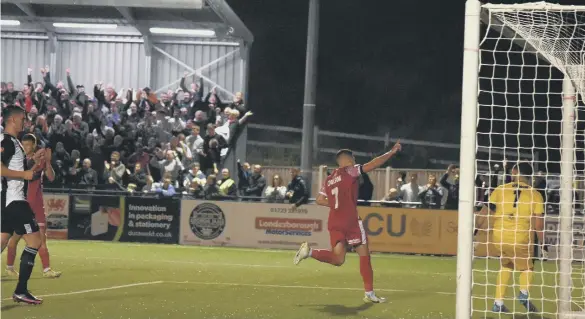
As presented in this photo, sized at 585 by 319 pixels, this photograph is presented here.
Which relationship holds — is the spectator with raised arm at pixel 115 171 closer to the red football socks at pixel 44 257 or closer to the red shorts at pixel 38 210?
→ the red football socks at pixel 44 257

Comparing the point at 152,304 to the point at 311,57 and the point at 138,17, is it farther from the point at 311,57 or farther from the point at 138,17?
the point at 138,17

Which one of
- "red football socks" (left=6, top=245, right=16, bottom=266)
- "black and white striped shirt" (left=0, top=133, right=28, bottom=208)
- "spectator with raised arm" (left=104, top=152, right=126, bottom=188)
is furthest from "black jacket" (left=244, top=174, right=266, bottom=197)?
"black and white striped shirt" (left=0, top=133, right=28, bottom=208)

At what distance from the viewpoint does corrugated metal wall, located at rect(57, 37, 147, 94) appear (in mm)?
33625

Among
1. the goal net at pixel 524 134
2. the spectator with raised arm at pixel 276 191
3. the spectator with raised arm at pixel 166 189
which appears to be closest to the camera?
the goal net at pixel 524 134

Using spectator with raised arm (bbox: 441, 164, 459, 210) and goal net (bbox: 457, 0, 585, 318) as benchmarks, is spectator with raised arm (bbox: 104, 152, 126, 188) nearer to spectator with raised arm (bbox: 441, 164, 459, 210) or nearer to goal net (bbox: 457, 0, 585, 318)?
spectator with raised arm (bbox: 441, 164, 459, 210)

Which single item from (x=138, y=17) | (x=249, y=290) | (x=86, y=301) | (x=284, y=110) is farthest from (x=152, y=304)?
(x=284, y=110)

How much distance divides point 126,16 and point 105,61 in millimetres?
3596

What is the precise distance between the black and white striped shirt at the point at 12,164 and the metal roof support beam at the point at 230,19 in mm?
16443

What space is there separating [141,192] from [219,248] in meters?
2.68

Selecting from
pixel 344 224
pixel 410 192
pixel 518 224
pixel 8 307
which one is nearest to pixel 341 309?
pixel 344 224

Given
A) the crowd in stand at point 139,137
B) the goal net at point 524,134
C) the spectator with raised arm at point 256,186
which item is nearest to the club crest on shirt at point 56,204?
the crowd in stand at point 139,137

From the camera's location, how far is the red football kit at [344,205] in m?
12.7

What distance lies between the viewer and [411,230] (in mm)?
22516

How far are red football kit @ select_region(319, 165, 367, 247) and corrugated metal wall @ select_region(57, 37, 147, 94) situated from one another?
21522 mm
